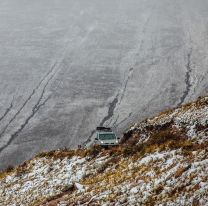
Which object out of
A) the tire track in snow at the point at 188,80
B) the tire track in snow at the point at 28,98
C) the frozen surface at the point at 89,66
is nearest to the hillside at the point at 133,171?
the frozen surface at the point at 89,66

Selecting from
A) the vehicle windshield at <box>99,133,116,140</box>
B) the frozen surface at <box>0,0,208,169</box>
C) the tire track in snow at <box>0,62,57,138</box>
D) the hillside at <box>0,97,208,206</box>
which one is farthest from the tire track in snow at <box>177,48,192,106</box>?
the hillside at <box>0,97,208,206</box>

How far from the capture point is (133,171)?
47.2 ft

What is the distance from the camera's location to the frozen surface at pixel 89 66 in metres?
37.8

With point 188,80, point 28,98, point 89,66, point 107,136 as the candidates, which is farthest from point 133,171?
point 89,66

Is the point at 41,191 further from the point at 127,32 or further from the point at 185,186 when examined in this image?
the point at 127,32

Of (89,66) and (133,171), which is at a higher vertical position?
(133,171)

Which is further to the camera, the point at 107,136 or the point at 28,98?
the point at 28,98

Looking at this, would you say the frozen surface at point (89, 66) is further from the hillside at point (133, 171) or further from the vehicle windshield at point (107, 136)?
the hillside at point (133, 171)

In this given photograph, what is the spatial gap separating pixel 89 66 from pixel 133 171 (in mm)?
37392

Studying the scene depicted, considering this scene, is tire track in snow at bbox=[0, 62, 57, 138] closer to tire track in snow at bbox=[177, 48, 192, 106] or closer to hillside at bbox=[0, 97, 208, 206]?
tire track in snow at bbox=[177, 48, 192, 106]

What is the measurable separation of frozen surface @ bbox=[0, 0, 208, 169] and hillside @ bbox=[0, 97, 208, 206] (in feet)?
43.5

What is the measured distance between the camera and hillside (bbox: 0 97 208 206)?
11102 mm

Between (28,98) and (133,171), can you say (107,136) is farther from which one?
(28,98)

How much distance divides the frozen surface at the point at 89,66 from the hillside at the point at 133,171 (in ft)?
43.5
